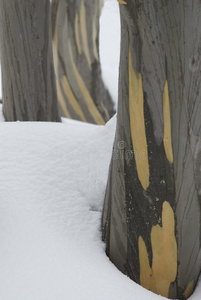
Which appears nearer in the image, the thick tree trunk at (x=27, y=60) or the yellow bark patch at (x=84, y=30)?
the thick tree trunk at (x=27, y=60)

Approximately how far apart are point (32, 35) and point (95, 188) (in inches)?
36.3

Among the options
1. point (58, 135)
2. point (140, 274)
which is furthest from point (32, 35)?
point (140, 274)

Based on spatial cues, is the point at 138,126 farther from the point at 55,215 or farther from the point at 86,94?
the point at 86,94

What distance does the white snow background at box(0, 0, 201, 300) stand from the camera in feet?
3.50

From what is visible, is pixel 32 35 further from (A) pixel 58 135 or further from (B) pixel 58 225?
(B) pixel 58 225

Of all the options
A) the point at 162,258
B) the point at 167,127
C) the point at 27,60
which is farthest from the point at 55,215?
the point at 27,60

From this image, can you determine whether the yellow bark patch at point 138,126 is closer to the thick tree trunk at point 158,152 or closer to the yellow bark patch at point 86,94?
the thick tree trunk at point 158,152

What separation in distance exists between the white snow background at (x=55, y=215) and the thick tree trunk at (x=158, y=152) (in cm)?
7

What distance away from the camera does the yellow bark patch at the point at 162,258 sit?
1123 mm

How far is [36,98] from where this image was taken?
2.09 metres

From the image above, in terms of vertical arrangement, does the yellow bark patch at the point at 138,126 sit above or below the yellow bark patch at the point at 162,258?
above

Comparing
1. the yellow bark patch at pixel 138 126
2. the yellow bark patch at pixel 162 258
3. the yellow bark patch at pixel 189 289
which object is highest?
the yellow bark patch at pixel 138 126

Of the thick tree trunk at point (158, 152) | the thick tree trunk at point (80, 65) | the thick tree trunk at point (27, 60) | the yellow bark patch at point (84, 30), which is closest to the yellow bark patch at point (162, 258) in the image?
the thick tree trunk at point (158, 152)

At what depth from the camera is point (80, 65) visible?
3.64 metres
